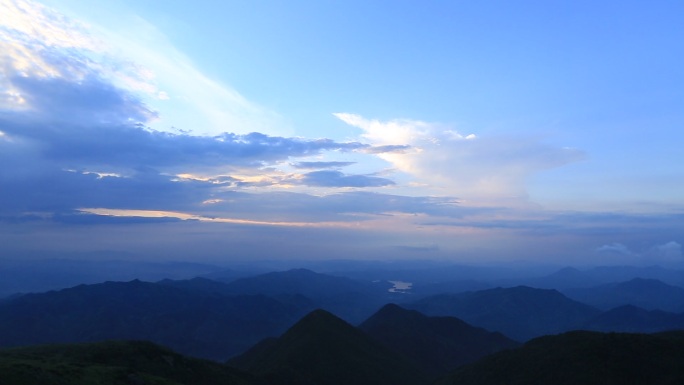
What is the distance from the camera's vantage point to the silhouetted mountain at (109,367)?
189 feet

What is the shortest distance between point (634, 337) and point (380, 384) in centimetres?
6265

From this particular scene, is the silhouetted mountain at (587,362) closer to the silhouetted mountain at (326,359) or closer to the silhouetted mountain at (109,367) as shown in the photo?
the silhouetted mountain at (326,359)

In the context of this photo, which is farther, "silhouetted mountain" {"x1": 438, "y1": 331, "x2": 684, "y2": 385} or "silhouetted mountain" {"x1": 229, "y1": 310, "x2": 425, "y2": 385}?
"silhouetted mountain" {"x1": 229, "y1": 310, "x2": 425, "y2": 385}

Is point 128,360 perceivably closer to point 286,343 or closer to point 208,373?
point 208,373

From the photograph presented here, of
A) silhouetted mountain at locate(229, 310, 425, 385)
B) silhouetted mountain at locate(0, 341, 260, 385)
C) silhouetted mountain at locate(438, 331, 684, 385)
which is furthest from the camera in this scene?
silhouetted mountain at locate(229, 310, 425, 385)

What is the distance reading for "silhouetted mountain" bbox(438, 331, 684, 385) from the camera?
82312 mm

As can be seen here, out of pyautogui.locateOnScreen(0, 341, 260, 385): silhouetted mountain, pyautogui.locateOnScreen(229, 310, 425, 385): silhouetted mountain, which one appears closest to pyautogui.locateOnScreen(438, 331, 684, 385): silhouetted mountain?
pyautogui.locateOnScreen(229, 310, 425, 385): silhouetted mountain

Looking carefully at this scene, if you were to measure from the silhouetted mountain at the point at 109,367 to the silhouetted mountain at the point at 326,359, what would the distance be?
831 inches

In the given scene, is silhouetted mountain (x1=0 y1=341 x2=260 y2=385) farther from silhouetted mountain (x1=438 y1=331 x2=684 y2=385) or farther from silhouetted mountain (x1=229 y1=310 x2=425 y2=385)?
silhouetted mountain (x1=438 y1=331 x2=684 y2=385)

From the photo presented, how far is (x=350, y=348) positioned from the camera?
144750 millimetres

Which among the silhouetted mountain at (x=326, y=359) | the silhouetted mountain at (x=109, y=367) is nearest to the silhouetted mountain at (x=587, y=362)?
the silhouetted mountain at (x=326, y=359)

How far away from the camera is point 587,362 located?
87.8 meters

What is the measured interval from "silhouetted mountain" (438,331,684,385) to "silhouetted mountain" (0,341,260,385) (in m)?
53.5

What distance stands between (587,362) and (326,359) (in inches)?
2840
